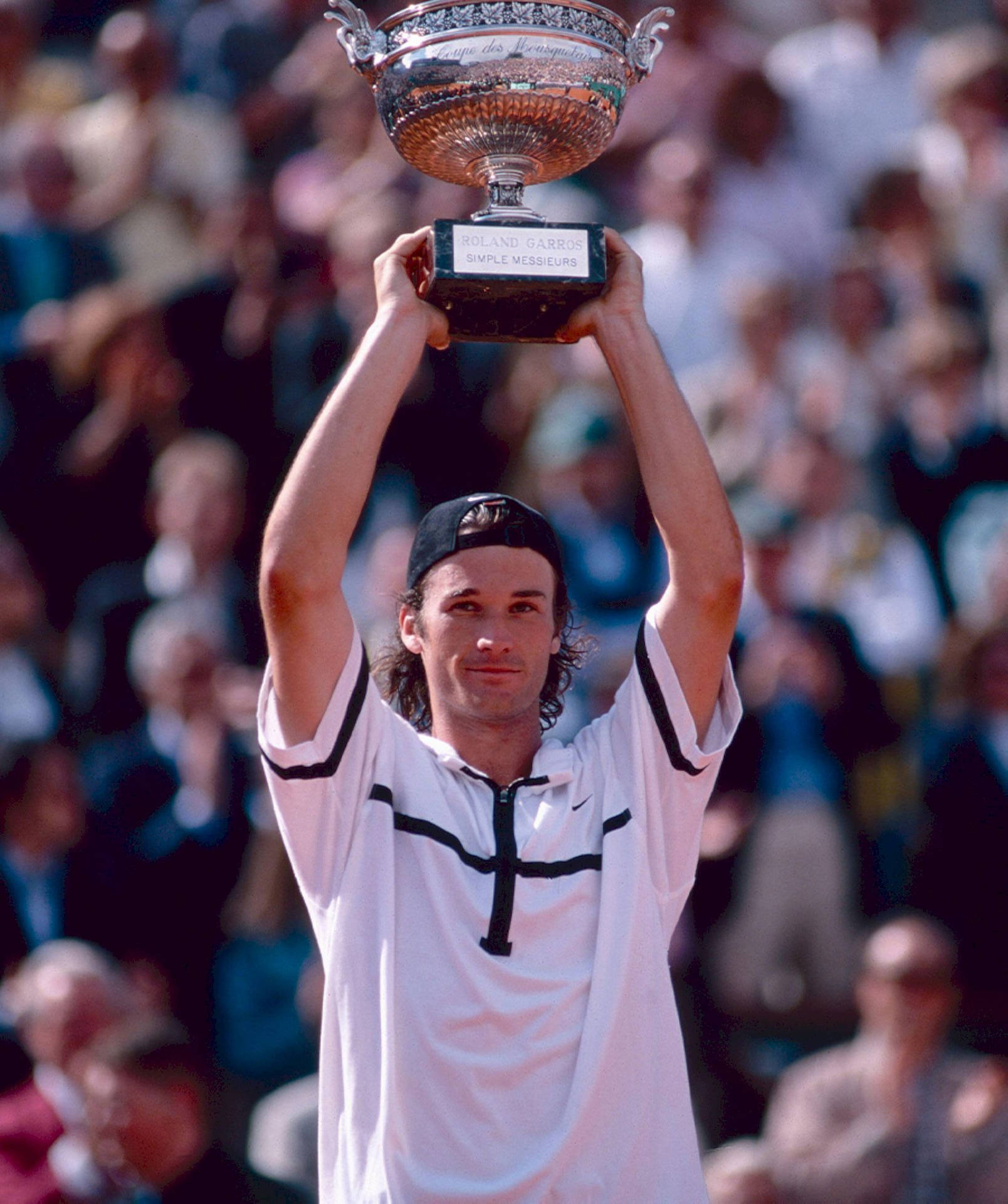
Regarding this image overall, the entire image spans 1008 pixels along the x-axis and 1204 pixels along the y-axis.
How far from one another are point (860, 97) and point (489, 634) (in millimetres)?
6751

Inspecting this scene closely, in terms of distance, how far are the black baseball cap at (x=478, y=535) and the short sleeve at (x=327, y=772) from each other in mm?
287

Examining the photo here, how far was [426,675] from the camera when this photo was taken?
399 cm

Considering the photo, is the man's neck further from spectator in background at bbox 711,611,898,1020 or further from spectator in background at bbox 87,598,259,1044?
spectator in background at bbox 711,611,898,1020

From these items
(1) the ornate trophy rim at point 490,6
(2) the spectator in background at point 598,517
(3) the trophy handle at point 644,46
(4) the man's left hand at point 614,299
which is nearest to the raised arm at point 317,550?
(4) the man's left hand at point 614,299

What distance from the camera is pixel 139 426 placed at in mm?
7988

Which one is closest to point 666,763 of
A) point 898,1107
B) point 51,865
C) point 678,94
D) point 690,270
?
point 898,1107

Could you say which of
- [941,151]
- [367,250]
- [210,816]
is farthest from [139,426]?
[941,151]

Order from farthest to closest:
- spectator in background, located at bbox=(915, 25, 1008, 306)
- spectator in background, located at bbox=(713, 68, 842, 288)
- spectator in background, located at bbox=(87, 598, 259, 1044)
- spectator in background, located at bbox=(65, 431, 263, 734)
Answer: spectator in background, located at bbox=(713, 68, 842, 288) < spectator in background, located at bbox=(915, 25, 1008, 306) < spectator in background, located at bbox=(65, 431, 263, 734) < spectator in background, located at bbox=(87, 598, 259, 1044)

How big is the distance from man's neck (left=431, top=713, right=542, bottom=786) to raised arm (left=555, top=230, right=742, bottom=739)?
1.04ft

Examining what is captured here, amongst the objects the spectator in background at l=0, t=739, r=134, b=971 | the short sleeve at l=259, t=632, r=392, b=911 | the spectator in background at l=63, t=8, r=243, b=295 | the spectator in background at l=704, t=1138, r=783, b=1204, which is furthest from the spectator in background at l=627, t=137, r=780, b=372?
the short sleeve at l=259, t=632, r=392, b=911

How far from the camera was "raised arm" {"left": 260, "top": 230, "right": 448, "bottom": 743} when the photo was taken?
3.42m

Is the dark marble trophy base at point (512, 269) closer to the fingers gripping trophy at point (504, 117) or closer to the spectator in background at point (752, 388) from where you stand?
the fingers gripping trophy at point (504, 117)

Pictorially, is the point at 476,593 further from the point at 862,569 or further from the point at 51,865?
the point at 862,569

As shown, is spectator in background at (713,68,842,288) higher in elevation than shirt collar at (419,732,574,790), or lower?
higher
